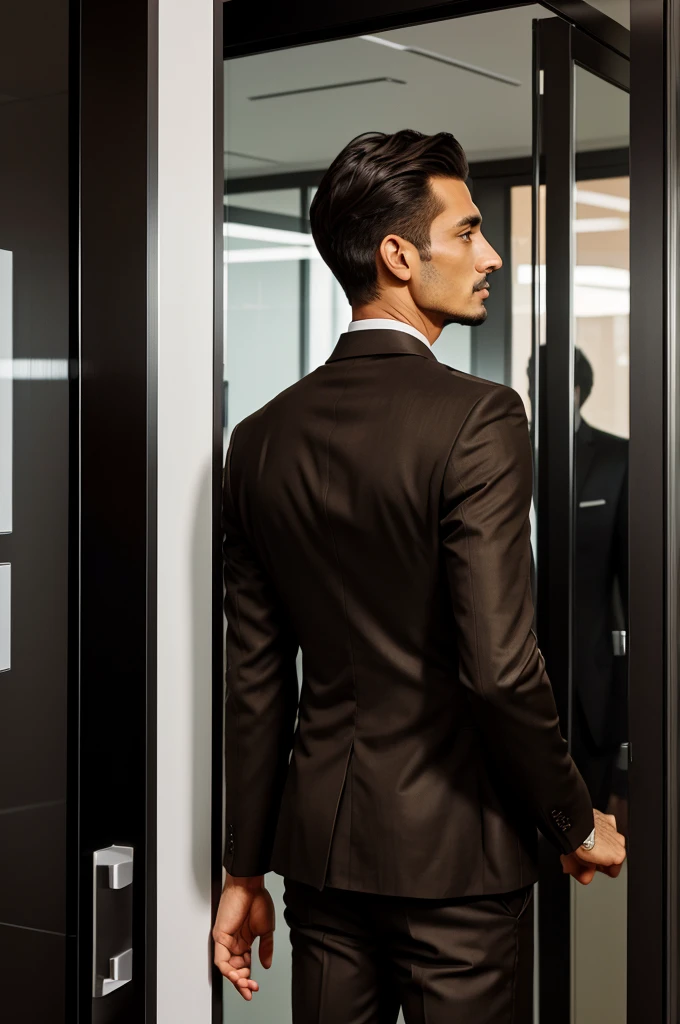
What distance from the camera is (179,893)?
1241 millimetres

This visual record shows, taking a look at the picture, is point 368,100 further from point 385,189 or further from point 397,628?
point 397,628

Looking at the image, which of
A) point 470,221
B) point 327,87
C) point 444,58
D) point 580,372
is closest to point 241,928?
point 470,221

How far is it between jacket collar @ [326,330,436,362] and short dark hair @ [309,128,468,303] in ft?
0.34

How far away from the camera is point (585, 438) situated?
2.04 meters

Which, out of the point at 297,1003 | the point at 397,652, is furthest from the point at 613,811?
the point at 397,652

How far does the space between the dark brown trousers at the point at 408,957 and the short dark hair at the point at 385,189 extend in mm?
829

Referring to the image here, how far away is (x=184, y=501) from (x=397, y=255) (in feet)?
1.64

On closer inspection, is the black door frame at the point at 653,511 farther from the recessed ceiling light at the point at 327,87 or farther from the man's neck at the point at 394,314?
the recessed ceiling light at the point at 327,87

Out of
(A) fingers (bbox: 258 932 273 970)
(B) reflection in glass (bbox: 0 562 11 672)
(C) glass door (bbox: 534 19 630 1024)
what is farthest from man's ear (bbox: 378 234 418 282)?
(A) fingers (bbox: 258 932 273 970)

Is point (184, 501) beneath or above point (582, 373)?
beneath

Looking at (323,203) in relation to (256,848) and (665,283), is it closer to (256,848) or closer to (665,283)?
(665,283)

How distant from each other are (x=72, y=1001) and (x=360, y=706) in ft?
1.59

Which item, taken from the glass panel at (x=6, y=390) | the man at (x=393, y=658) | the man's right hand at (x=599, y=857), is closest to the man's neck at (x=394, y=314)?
the man at (x=393, y=658)

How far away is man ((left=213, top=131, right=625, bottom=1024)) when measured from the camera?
1.32m
